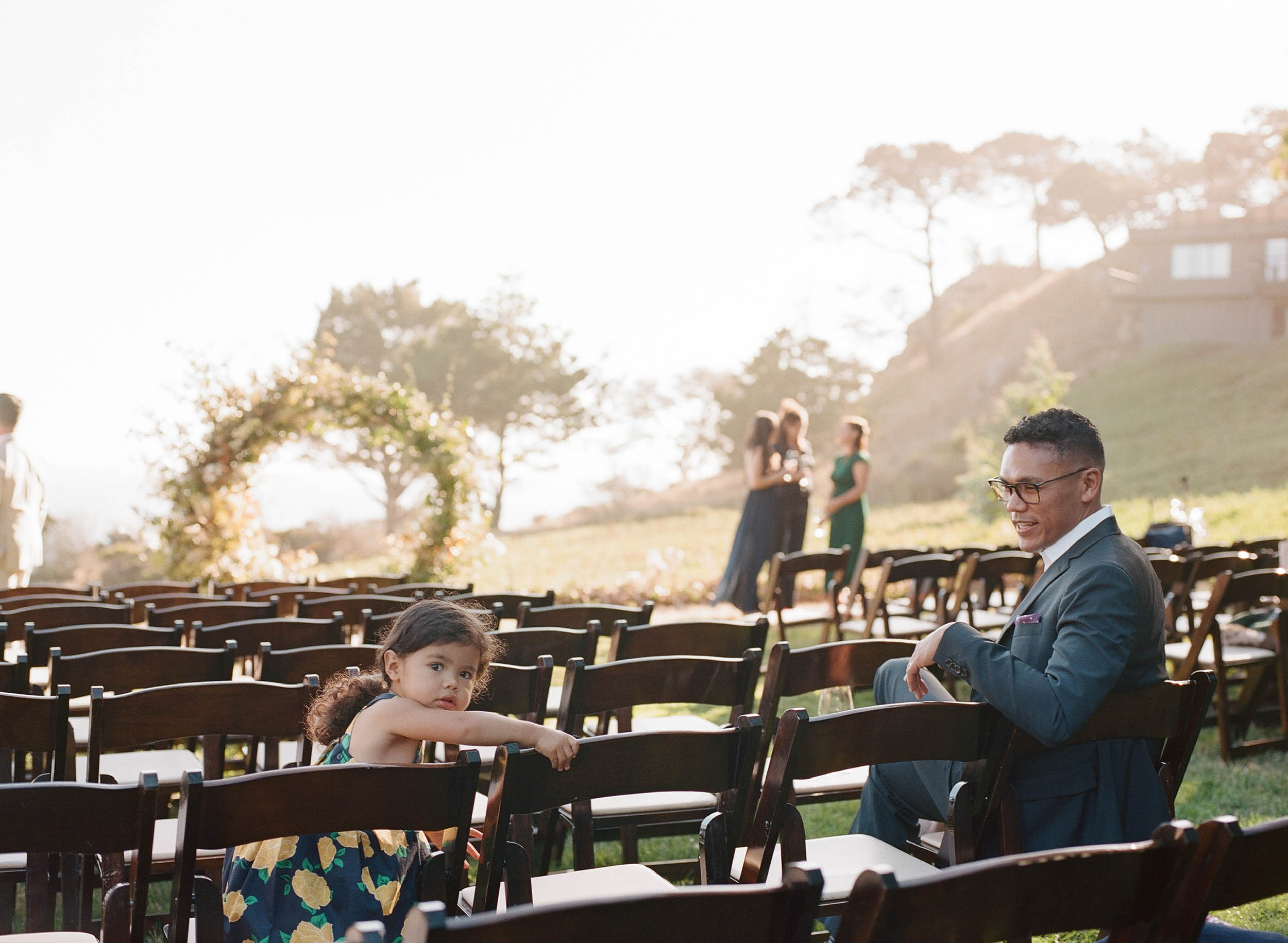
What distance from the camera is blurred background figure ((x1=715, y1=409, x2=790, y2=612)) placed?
32.5ft

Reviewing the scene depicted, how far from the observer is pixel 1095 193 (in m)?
48.8

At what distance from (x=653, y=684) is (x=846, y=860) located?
686mm

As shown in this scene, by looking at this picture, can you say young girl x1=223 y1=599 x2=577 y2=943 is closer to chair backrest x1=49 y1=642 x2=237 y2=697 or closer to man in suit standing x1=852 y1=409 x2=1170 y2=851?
chair backrest x1=49 y1=642 x2=237 y2=697

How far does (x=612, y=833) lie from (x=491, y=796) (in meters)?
1.85

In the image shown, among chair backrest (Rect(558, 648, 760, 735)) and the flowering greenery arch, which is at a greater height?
the flowering greenery arch

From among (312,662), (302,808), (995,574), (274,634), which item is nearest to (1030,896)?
(302,808)

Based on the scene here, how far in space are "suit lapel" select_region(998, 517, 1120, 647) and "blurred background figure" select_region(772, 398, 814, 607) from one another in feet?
21.6

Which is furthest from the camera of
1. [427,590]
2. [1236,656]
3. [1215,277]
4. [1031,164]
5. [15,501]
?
[1031,164]

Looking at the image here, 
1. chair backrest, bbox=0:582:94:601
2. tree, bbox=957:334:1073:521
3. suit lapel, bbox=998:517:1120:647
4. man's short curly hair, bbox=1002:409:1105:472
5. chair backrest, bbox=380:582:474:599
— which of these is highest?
tree, bbox=957:334:1073:521

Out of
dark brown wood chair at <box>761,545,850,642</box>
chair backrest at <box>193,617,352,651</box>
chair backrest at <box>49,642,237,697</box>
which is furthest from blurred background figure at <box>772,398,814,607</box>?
chair backrest at <box>49,642,237,697</box>

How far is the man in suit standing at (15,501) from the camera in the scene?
27.2 ft

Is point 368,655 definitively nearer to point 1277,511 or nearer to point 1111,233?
point 1277,511

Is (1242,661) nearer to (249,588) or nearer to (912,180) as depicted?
(249,588)

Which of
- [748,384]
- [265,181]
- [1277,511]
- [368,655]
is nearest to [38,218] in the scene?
[265,181]
